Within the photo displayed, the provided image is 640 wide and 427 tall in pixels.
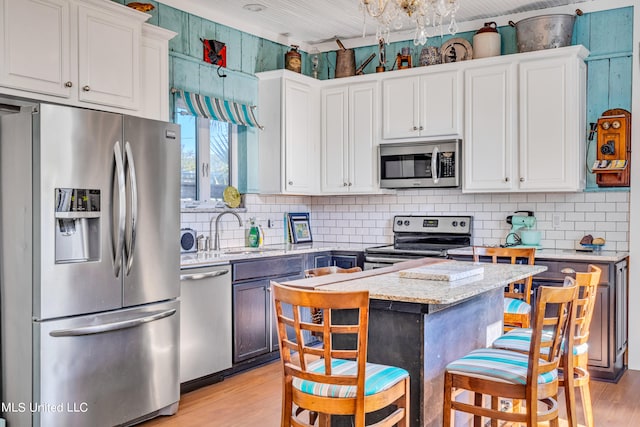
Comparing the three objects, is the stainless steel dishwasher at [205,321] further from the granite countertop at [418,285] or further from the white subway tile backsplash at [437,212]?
the granite countertop at [418,285]

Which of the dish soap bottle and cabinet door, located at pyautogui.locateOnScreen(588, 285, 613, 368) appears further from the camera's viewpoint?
the dish soap bottle

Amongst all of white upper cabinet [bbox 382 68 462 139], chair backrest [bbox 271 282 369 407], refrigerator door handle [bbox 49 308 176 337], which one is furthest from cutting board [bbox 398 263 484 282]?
white upper cabinet [bbox 382 68 462 139]

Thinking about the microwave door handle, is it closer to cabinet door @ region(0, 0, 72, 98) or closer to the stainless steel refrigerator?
the stainless steel refrigerator

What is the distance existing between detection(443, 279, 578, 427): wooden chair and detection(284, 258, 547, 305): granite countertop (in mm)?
279

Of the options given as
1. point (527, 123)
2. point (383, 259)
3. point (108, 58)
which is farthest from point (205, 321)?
point (527, 123)

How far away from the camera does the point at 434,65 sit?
5117mm

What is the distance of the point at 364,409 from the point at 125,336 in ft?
5.76

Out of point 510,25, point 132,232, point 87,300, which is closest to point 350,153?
point 510,25

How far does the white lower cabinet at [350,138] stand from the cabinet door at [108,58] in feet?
7.56

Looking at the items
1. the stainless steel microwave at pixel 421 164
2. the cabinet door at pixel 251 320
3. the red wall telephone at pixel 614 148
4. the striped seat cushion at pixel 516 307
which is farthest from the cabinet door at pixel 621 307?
the cabinet door at pixel 251 320

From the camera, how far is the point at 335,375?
2.04 meters

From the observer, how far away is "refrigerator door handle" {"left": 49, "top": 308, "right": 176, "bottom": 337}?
2.94m

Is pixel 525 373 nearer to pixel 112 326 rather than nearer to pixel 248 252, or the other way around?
pixel 112 326

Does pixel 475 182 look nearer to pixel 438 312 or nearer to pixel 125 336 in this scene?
pixel 438 312
